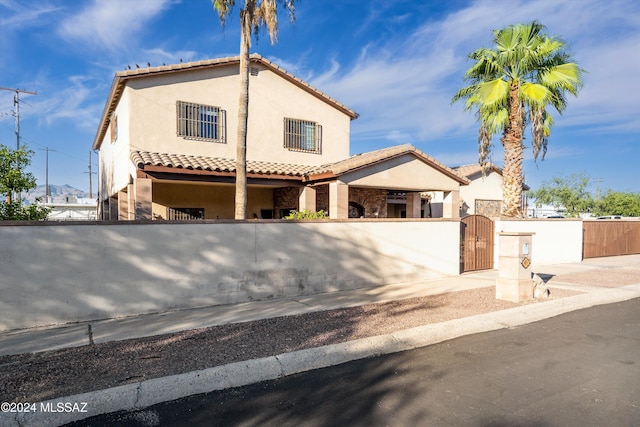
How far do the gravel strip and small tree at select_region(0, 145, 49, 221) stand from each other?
527 centimetres

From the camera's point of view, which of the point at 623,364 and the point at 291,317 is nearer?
the point at 623,364

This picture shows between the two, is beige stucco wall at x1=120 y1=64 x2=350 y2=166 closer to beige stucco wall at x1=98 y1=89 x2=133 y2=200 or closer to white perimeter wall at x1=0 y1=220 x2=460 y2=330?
beige stucco wall at x1=98 y1=89 x2=133 y2=200

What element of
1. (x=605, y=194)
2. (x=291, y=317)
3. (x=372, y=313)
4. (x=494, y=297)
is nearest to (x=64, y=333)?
(x=291, y=317)

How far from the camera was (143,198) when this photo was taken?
11953mm

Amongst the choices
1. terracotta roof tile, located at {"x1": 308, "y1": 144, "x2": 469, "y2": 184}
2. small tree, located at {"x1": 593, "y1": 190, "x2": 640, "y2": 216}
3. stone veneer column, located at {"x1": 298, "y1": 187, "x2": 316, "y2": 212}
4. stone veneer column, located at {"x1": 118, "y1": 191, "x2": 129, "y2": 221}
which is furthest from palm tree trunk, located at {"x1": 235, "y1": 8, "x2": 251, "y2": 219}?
small tree, located at {"x1": 593, "y1": 190, "x2": 640, "y2": 216}

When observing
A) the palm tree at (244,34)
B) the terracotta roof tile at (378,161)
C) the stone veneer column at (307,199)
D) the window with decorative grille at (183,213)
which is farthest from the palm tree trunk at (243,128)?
the window with decorative grille at (183,213)

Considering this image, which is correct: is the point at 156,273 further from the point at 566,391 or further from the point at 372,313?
the point at 566,391

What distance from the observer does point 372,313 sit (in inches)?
297

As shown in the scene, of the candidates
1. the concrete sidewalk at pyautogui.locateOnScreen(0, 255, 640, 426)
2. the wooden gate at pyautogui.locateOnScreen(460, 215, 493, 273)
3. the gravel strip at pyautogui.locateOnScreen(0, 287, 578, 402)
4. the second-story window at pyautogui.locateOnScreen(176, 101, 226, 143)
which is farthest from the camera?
the second-story window at pyautogui.locateOnScreen(176, 101, 226, 143)

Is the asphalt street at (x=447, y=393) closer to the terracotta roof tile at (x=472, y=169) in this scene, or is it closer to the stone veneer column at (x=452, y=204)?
the stone veneer column at (x=452, y=204)

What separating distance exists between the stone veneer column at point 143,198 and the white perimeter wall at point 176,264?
4584mm

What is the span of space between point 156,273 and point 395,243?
634 centimetres

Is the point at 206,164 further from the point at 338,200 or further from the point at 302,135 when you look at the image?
the point at 302,135

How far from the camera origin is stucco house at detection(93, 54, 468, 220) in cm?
1329
